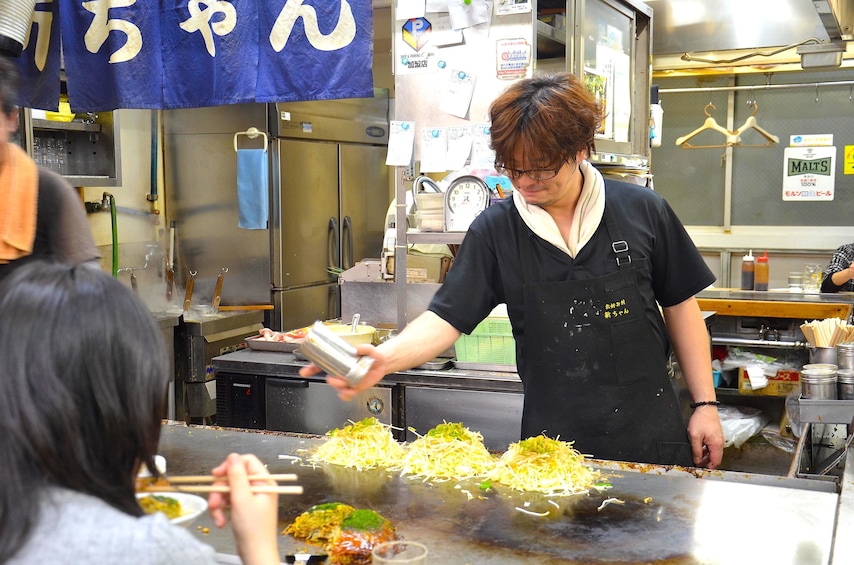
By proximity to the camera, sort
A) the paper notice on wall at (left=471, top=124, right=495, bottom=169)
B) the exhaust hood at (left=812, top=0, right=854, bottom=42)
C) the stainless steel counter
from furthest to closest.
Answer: the exhaust hood at (left=812, top=0, right=854, bottom=42) → the paper notice on wall at (left=471, top=124, right=495, bottom=169) → the stainless steel counter

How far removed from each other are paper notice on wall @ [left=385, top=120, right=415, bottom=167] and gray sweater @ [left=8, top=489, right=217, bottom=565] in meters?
3.14

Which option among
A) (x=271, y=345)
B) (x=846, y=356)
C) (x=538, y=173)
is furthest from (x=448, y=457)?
(x=271, y=345)

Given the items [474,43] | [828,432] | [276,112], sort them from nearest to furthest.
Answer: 1. [828,432]
2. [474,43]
3. [276,112]

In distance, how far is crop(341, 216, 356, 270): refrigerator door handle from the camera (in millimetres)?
7727

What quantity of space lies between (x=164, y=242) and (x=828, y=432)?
550 cm

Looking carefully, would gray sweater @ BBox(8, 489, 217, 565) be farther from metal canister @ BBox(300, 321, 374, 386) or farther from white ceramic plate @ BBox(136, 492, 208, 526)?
metal canister @ BBox(300, 321, 374, 386)

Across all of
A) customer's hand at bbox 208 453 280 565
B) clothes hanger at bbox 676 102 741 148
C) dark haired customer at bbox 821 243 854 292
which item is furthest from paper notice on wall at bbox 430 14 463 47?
clothes hanger at bbox 676 102 741 148

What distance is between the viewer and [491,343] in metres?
4.06

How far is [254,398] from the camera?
429cm

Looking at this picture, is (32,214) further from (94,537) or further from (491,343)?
(491,343)

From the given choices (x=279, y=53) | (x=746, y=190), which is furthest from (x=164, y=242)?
(x=746, y=190)

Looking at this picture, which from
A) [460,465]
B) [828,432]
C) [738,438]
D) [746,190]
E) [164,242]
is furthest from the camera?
[746,190]

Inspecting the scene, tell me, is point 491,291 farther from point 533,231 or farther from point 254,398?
point 254,398

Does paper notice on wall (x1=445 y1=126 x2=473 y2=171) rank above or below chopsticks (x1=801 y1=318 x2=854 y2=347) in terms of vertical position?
above
